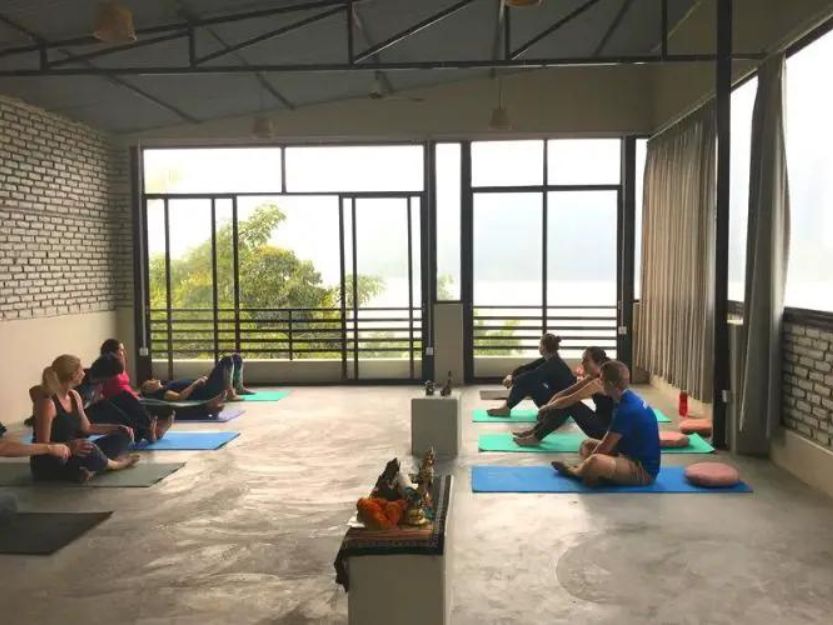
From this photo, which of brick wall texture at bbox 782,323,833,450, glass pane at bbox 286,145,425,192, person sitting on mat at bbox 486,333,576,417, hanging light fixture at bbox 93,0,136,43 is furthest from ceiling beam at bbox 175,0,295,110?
brick wall texture at bbox 782,323,833,450

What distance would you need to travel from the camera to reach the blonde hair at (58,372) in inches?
200

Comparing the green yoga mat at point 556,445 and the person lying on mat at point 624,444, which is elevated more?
the person lying on mat at point 624,444

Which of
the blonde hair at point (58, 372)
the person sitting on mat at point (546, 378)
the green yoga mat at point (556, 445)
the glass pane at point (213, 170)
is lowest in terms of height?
the green yoga mat at point (556, 445)

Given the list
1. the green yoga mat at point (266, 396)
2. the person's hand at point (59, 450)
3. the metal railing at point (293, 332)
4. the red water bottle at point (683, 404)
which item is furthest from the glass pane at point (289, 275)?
the person's hand at point (59, 450)

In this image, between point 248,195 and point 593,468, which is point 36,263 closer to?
point 248,195

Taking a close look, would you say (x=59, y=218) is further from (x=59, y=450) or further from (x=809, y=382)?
(x=809, y=382)

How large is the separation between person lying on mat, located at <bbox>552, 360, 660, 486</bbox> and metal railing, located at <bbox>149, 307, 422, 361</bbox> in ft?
15.8

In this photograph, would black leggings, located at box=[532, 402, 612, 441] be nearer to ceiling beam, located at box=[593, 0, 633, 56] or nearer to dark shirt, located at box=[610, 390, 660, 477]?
dark shirt, located at box=[610, 390, 660, 477]

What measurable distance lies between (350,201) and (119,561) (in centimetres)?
619

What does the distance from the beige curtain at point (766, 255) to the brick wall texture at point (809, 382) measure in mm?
82

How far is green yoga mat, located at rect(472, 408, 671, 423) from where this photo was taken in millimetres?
7215

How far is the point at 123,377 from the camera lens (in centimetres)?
645

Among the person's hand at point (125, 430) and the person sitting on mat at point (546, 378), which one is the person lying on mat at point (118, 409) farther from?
the person sitting on mat at point (546, 378)

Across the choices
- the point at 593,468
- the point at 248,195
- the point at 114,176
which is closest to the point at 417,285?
the point at 248,195
